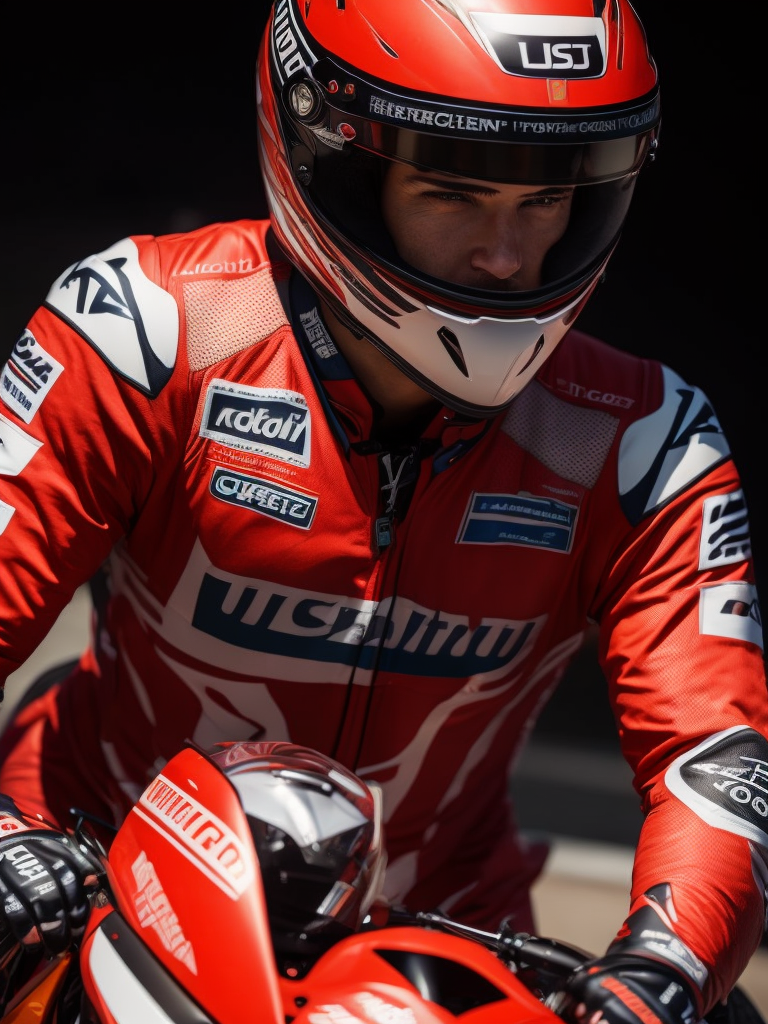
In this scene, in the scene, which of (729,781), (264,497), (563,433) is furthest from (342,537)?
(729,781)

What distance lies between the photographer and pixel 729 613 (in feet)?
5.24

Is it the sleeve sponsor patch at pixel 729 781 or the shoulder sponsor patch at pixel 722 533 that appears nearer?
the sleeve sponsor patch at pixel 729 781

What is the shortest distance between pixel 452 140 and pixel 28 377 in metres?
0.60

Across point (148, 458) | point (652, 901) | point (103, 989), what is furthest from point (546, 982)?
point (148, 458)

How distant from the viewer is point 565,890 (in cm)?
Result: 334

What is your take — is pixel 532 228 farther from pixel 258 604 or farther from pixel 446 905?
pixel 446 905

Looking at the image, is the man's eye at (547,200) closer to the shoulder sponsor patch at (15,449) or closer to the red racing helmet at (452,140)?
the red racing helmet at (452,140)

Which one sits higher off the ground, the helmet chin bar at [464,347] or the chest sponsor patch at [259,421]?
the helmet chin bar at [464,347]

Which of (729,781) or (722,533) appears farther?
(722,533)

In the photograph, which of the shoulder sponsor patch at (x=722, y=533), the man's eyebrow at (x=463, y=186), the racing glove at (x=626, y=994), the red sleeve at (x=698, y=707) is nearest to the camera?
the racing glove at (x=626, y=994)

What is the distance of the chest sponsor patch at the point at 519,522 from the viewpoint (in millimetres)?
1653

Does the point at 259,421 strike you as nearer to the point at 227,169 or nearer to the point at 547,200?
the point at 547,200

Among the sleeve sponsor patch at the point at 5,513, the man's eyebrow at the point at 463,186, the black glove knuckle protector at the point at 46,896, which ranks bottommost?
the black glove knuckle protector at the point at 46,896

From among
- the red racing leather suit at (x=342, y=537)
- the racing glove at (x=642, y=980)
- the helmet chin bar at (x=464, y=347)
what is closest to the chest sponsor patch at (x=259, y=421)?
the red racing leather suit at (x=342, y=537)
